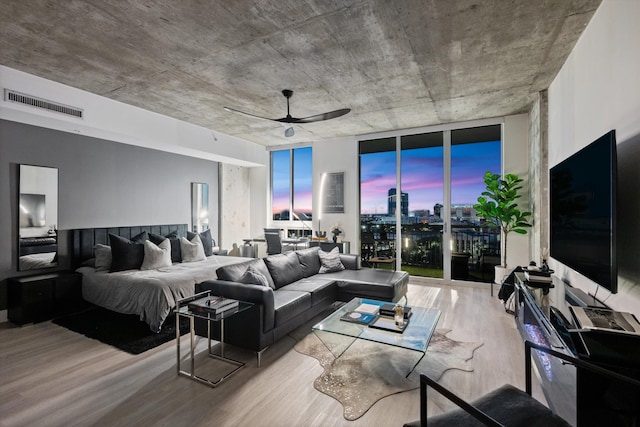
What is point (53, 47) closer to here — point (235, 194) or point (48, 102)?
point (48, 102)

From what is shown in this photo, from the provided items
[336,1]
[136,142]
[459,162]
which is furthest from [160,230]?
[459,162]

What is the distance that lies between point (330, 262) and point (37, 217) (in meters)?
3.95

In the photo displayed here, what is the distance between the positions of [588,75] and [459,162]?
3078 millimetres

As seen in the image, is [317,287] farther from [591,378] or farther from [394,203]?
[394,203]

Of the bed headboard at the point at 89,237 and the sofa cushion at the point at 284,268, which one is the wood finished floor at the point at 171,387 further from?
the bed headboard at the point at 89,237

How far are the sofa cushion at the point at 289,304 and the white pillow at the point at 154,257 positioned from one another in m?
2.03

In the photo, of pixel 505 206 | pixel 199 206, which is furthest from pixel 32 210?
pixel 505 206

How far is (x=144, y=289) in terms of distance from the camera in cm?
355

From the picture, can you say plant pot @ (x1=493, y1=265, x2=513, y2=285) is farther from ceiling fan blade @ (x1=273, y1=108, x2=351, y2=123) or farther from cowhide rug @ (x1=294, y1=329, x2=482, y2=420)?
ceiling fan blade @ (x1=273, y1=108, x2=351, y2=123)

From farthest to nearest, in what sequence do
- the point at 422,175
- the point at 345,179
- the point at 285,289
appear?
the point at 345,179, the point at 422,175, the point at 285,289

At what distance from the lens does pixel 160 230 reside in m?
5.44

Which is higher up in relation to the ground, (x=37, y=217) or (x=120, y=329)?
(x=37, y=217)

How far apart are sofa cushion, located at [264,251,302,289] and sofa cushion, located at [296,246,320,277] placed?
111 millimetres

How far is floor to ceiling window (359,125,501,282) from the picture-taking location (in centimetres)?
568
